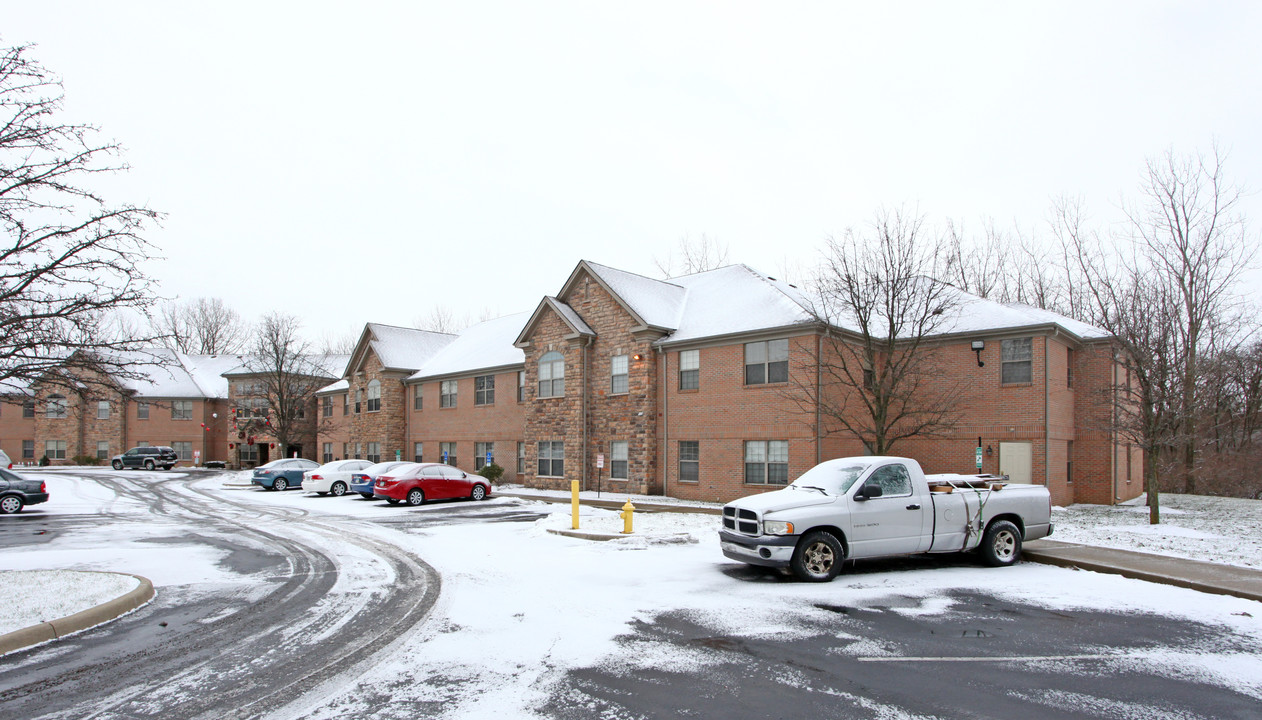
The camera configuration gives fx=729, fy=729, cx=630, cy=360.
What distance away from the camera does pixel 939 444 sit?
2281cm

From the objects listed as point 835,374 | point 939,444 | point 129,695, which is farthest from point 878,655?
point 939,444

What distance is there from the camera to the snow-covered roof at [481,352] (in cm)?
3416

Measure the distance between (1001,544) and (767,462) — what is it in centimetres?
1098

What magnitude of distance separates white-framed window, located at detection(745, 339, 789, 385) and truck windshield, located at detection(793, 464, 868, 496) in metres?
10.4

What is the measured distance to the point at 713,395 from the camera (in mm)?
24094

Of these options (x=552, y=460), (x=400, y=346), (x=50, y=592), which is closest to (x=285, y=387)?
(x=400, y=346)

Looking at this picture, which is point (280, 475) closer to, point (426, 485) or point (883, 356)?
point (426, 485)

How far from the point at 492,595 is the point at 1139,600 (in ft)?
27.6

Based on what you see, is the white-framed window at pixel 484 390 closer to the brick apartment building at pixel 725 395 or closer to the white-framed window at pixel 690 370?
the brick apartment building at pixel 725 395

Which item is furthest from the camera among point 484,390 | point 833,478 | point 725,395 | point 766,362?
point 484,390

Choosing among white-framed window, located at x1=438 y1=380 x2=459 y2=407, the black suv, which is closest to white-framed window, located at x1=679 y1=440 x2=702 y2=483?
white-framed window, located at x1=438 y1=380 x2=459 y2=407

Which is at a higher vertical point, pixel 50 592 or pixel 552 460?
pixel 50 592

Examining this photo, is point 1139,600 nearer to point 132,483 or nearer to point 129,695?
point 129,695

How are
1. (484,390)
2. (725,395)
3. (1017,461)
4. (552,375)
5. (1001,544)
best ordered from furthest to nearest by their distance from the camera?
(484,390) < (552,375) < (725,395) < (1017,461) < (1001,544)
